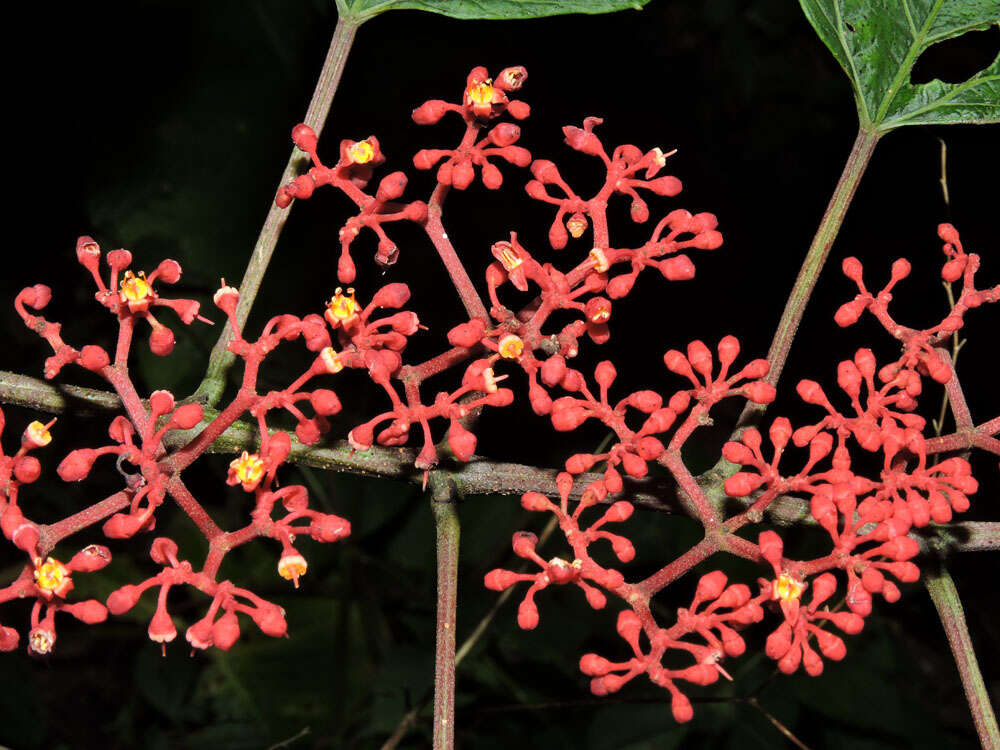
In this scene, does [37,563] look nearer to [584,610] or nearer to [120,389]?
[120,389]

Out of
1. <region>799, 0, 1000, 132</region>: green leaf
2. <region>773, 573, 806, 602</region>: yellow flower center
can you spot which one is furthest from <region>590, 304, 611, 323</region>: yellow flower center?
<region>799, 0, 1000, 132</region>: green leaf

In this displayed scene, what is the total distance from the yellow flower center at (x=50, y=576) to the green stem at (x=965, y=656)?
1.54 meters

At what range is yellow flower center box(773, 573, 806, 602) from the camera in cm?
152

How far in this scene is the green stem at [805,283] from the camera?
1933 millimetres

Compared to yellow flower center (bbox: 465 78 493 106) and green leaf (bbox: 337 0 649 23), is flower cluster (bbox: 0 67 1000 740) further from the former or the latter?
green leaf (bbox: 337 0 649 23)

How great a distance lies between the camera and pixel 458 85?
351 cm

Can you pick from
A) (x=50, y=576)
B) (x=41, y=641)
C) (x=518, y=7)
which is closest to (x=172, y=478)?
(x=50, y=576)

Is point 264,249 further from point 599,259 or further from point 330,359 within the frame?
point 599,259

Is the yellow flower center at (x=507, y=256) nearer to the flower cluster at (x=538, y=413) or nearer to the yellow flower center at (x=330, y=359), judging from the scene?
the flower cluster at (x=538, y=413)

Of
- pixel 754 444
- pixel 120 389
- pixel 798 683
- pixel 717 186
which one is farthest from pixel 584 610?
pixel 120 389

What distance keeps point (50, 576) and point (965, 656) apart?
5.26ft

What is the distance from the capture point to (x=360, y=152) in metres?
1.69

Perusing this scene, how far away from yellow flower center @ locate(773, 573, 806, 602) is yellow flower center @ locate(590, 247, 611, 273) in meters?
0.57

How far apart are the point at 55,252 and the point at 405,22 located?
5.31ft
